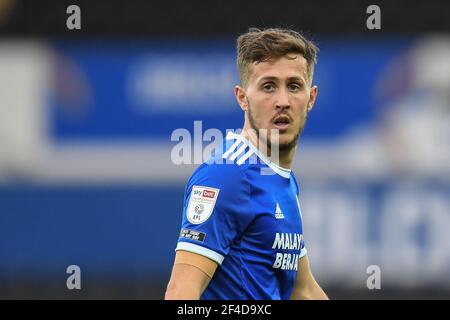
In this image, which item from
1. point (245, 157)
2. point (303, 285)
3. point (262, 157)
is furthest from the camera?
point (303, 285)

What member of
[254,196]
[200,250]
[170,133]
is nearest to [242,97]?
[254,196]

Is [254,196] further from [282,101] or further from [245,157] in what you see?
[282,101]

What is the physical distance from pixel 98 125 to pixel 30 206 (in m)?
0.99

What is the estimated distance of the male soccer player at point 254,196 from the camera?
4.01 metres

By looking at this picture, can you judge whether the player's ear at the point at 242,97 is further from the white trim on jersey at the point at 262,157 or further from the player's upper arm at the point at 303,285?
the player's upper arm at the point at 303,285

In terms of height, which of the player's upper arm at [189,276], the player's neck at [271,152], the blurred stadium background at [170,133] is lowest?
the player's upper arm at [189,276]

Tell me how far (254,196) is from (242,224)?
15 centimetres

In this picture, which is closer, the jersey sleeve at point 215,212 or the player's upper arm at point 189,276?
the player's upper arm at point 189,276

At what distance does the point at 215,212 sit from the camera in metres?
4.02

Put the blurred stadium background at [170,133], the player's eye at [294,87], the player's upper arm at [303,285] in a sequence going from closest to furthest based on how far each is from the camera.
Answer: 1. the player's eye at [294,87]
2. the player's upper arm at [303,285]
3. the blurred stadium background at [170,133]

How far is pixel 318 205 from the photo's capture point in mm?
8812

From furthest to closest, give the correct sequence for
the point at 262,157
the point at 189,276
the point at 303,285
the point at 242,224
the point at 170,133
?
1. the point at 170,133
2. the point at 303,285
3. the point at 262,157
4. the point at 242,224
5. the point at 189,276

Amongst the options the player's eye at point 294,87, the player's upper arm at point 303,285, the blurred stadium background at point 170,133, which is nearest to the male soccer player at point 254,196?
the player's eye at point 294,87
